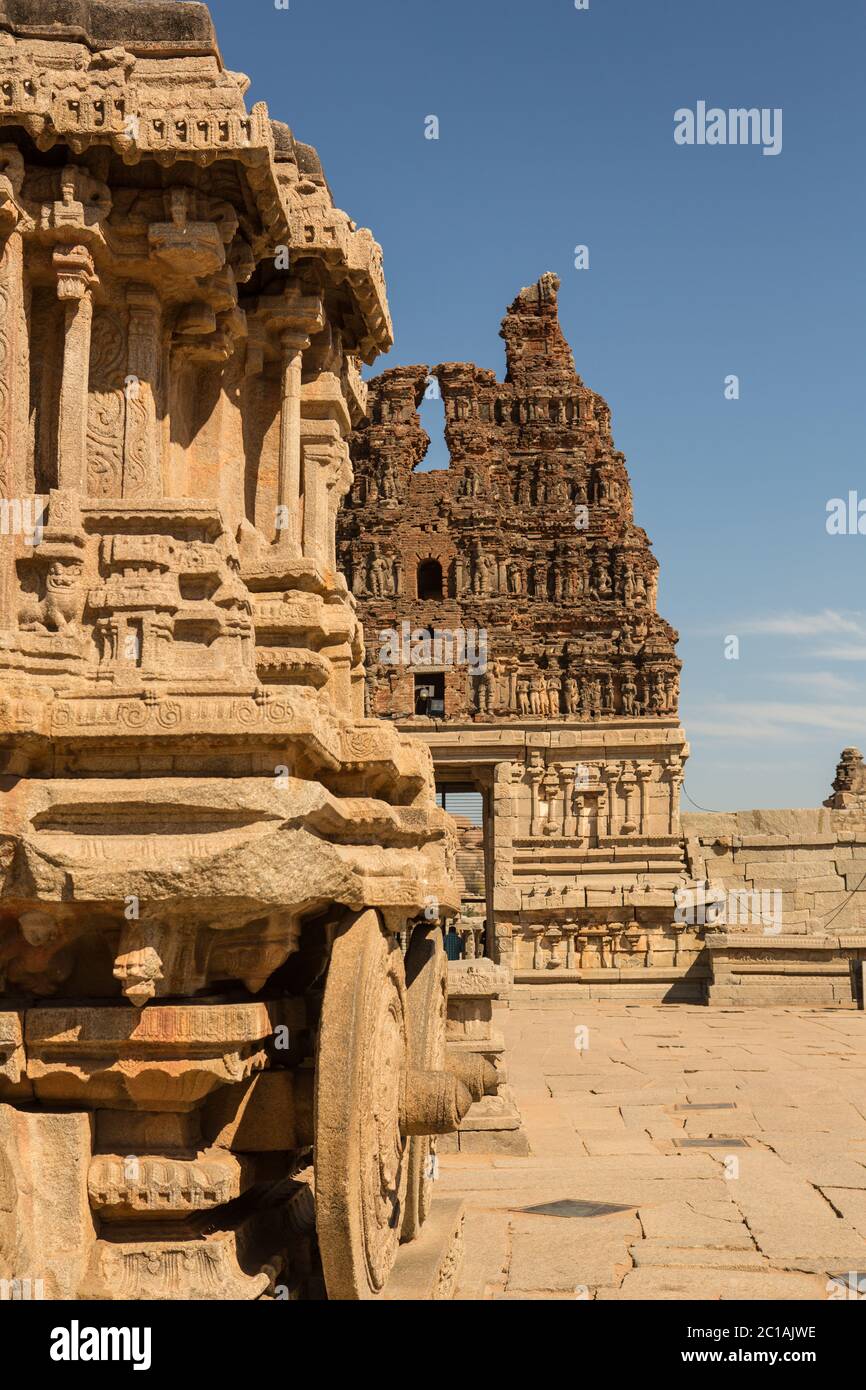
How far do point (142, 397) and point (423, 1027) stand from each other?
2603 millimetres

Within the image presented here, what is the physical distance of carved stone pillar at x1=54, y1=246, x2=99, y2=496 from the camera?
4.79 metres

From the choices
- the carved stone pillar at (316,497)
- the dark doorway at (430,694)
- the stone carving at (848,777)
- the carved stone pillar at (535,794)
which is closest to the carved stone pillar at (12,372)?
the carved stone pillar at (316,497)

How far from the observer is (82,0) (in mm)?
5148

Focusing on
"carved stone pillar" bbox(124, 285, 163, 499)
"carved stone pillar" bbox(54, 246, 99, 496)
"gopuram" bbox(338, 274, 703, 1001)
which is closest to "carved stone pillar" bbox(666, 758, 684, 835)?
"gopuram" bbox(338, 274, 703, 1001)

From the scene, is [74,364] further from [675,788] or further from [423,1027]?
[675,788]

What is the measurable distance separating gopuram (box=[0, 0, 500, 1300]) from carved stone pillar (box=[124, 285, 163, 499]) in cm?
1

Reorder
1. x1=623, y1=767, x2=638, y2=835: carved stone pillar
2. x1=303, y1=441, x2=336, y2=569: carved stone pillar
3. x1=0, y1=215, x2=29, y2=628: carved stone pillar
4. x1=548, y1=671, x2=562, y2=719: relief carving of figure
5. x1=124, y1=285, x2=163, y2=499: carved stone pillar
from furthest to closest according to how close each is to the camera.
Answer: x1=548, y1=671, x2=562, y2=719: relief carving of figure
x1=623, y1=767, x2=638, y2=835: carved stone pillar
x1=303, y1=441, x2=336, y2=569: carved stone pillar
x1=124, y1=285, x2=163, y2=499: carved stone pillar
x1=0, y1=215, x2=29, y2=628: carved stone pillar

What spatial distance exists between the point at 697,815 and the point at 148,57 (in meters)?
19.2

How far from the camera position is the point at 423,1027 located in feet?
17.4

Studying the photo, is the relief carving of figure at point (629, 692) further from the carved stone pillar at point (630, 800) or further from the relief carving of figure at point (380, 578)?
the carved stone pillar at point (630, 800)

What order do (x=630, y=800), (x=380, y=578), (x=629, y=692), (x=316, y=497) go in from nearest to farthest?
(x=316, y=497)
(x=630, y=800)
(x=629, y=692)
(x=380, y=578)

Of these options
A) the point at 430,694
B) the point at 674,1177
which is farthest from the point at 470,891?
the point at 674,1177

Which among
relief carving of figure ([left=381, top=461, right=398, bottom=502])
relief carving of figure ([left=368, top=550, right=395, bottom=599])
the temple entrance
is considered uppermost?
relief carving of figure ([left=381, top=461, right=398, bottom=502])

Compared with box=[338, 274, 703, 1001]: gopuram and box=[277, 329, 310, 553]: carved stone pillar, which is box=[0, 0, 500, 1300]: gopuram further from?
box=[338, 274, 703, 1001]: gopuram
